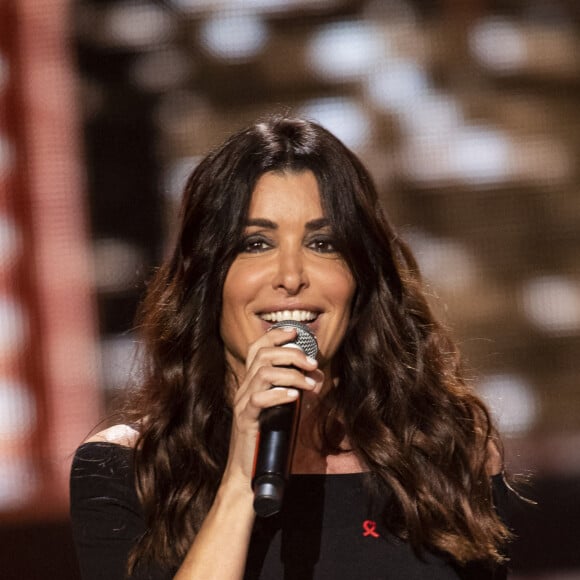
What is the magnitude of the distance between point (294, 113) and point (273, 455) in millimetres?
2023

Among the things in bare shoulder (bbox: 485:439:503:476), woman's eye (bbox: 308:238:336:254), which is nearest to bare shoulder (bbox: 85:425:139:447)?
woman's eye (bbox: 308:238:336:254)

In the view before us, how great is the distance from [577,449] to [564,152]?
0.90 meters

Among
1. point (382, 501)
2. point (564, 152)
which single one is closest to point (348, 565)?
point (382, 501)

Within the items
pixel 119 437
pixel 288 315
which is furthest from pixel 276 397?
pixel 119 437

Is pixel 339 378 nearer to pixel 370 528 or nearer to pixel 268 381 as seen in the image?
pixel 370 528

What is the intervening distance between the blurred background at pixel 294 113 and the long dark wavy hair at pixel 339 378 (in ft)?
4.02

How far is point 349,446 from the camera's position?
1.85 metres

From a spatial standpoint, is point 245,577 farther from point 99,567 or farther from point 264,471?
point 264,471

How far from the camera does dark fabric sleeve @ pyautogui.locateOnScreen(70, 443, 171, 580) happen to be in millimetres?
1624

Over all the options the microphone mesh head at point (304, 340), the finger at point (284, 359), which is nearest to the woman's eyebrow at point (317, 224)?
the microphone mesh head at point (304, 340)

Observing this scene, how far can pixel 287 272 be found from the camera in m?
1.61

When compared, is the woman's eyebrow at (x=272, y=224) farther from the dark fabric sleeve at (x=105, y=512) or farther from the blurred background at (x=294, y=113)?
the blurred background at (x=294, y=113)

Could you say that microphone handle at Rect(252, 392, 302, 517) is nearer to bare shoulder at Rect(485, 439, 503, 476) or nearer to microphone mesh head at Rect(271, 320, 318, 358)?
microphone mesh head at Rect(271, 320, 318, 358)

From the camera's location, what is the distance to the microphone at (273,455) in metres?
1.18
